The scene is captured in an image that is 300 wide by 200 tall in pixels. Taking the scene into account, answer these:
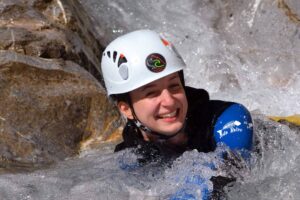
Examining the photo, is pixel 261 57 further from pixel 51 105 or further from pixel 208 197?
pixel 208 197

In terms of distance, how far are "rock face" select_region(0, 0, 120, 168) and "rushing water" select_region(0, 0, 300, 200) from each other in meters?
0.30

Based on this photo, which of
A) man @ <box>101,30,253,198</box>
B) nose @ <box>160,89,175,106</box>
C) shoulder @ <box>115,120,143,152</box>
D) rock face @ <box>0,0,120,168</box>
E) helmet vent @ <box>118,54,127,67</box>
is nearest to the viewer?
nose @ <box>160,89,175,106</box>

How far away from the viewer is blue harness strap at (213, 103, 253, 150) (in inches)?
133

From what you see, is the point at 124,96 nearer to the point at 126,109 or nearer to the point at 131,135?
the point at 126,109

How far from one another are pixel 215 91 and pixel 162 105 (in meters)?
3.56

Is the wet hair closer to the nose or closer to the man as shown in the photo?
the man

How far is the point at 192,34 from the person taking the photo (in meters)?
7.67

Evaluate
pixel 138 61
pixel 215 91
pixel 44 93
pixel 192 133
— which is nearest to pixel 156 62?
pixel 138 61

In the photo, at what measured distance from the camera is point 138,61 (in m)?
3.48

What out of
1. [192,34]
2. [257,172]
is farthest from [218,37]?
[257,172]

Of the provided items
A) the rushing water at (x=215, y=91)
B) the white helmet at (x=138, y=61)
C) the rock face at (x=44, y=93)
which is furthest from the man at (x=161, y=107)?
the rock face at (x=44, y=93)

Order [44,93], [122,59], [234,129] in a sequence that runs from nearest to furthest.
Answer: [234,129] → [122,59] → [44,93]

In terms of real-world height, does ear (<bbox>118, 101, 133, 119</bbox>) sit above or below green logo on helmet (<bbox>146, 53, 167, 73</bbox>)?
below

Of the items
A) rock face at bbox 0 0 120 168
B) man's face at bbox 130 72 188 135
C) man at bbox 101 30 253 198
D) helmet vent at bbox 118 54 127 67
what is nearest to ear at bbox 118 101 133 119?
man at bbox 101 30 253 198
